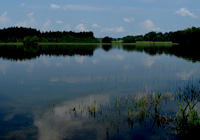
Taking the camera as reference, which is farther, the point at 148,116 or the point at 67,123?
the point at 148,116

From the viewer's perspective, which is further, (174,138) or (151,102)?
(151,102)

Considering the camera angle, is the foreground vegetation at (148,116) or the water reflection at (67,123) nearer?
the foreground vegetation at (148,116)

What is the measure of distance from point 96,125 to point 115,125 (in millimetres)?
1243

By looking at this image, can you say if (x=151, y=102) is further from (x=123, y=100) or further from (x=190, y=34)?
(x=190, y=34)

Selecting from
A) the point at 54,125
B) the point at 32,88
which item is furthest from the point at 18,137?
the point at 32,88

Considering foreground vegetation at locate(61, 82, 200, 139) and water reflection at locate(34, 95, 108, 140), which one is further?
water reflection at locate(34, 95, 108, 140)

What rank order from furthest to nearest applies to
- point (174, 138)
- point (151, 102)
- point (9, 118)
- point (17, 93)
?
point (17, 93) < point (151, 102) < point (9, 118) < point (174, 138)

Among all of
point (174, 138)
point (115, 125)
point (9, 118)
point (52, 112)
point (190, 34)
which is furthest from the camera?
point (190, 34)

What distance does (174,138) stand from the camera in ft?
39.6

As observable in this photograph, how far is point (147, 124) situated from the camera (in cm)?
1408

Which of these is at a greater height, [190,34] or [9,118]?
[190,34]

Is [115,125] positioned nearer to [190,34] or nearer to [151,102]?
[151,102]

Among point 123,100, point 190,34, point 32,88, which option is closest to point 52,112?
point 123,100

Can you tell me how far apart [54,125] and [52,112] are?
8.26 feet
